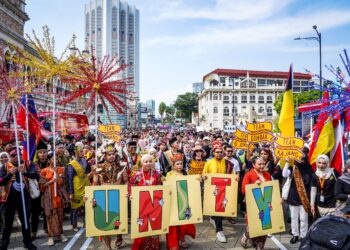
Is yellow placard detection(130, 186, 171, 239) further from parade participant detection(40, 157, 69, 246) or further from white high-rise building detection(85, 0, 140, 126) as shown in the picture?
white high-rise building detection(85, 0, 140, 126)

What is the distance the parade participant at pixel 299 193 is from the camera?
244 inches

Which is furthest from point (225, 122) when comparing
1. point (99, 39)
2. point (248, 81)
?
point (99, 39)

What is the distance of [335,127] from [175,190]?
3.94 metres

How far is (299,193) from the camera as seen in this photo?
6238 mm

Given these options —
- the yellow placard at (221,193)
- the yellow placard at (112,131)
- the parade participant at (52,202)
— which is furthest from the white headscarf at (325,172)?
the yellow placard at (112,131)

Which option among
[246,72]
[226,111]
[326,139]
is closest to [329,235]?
[326,139]

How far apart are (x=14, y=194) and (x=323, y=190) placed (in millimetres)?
5301

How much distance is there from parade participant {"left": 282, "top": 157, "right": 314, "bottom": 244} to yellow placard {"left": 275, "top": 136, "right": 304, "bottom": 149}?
312 mm

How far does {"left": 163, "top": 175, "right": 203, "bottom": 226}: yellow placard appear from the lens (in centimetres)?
584

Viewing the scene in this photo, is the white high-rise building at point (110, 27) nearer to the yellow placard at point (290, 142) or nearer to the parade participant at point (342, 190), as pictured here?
the yellow placard at point (290, 142)

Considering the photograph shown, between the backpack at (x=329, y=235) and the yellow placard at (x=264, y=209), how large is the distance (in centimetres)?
176

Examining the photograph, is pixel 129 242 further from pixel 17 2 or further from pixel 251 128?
pixel 17 2

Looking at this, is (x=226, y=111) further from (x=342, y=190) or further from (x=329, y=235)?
(x=329, y=235)

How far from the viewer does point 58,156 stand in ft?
25.9
